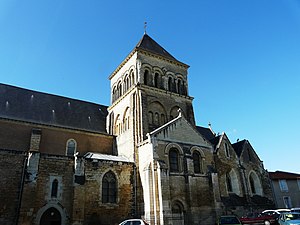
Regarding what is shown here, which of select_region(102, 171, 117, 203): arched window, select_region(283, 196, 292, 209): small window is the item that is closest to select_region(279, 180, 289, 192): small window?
select_region(283, 196, 292, 209): small window

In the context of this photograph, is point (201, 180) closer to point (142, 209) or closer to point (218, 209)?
point (218, 209)

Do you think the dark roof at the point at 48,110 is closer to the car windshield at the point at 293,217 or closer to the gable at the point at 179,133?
the gable at the point at 179,133

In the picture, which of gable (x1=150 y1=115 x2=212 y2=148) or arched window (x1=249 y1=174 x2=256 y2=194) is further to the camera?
arched window (x1=249 y1=174 x2=256 y2=194)

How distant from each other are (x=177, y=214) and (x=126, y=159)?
248 inches

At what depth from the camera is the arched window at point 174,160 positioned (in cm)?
1942

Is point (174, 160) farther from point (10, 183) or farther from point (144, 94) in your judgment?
point (10, 183)

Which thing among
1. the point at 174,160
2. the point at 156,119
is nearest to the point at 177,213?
the point at 174,160

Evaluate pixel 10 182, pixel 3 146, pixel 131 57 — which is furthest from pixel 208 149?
pixel 3 146

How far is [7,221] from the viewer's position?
1466cm

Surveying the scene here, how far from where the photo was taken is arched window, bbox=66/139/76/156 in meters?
21.8

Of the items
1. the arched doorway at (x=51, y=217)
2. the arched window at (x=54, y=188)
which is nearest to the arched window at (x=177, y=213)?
the arched doorway at (x=51, y=217)

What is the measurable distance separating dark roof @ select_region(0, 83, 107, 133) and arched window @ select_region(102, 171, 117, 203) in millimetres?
6659

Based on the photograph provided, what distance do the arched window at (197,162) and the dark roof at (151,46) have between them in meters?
11.9

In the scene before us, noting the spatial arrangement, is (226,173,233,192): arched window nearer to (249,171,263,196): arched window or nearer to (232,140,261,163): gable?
(249,171,263,196): arched window
